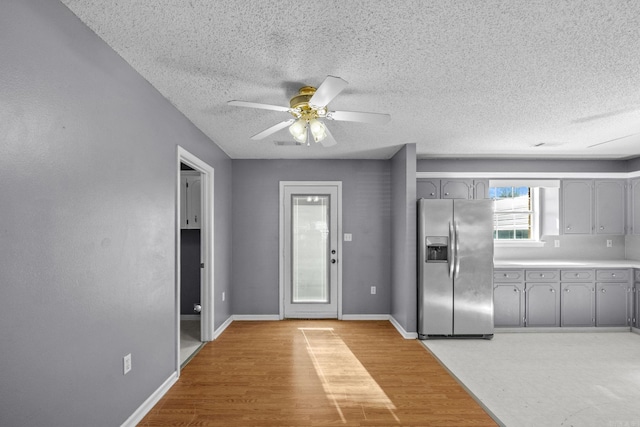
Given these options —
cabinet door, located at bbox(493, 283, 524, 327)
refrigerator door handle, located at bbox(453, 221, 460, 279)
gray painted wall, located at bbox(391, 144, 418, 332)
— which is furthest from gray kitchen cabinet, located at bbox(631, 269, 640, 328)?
gray painted wall, located at bbox(391, 144, 418, 332)

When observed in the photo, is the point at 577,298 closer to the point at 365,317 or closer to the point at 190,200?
the point at 365,317

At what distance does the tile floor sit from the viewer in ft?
7.94

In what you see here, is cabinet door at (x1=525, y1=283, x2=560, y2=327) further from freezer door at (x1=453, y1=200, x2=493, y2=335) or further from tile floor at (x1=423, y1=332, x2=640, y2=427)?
freezer door at (x1=453, y1=200, x2=493, y2=335)

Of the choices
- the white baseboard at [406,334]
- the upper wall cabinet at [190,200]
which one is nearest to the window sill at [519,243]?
the white baseboard at [406,334]

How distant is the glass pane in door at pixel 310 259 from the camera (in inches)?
195

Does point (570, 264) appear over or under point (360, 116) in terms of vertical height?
under

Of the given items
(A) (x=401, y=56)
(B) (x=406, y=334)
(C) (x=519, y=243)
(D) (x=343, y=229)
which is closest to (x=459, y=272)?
(B) (x=406, y=334)

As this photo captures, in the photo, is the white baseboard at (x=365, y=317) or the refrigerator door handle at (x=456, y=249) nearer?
the refrigerator door handle at (x=456, y=249)

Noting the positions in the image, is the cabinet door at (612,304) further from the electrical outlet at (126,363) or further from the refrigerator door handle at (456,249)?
the electrical outlet at (126,363)

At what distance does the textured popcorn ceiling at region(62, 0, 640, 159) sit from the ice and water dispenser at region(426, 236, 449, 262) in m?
1.39

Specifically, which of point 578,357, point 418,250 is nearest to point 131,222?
point 418,250

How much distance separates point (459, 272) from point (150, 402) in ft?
11.3

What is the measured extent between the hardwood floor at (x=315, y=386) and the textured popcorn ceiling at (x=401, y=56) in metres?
2.43

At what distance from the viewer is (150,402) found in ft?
8.04
